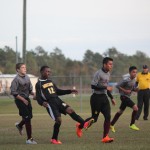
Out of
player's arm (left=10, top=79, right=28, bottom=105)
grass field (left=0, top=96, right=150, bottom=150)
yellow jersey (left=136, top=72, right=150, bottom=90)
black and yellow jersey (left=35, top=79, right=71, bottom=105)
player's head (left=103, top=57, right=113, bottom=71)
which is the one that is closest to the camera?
grass field (left=0, top=96, right=150, bottom=150)

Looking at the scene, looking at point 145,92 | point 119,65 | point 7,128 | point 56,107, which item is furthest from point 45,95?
point 119,65

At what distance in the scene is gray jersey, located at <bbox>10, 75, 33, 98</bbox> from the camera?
13.6 metres

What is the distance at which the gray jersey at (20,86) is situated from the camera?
13625 millimetres

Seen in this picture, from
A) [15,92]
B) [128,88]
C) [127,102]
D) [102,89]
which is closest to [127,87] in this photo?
[128,88]

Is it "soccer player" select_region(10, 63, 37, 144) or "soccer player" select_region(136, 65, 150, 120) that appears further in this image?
"soccer player" select_region(136, 65, 150, 120)

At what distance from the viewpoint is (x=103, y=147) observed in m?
12.0

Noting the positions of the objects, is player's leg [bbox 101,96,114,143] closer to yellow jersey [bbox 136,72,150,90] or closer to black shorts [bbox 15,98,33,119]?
black shorts [bbox 15,98,33,119]

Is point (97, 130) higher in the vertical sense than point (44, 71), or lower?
lower

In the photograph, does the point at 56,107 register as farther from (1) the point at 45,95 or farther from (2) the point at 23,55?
(2) the point at 23,55

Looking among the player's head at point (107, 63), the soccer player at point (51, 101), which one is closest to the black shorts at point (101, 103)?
the soccer player at point (51, 101)

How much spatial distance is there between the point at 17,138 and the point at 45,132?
1642mm

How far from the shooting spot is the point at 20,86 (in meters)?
13.7

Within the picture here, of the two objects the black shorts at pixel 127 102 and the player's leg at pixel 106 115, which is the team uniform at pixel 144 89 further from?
the player's leg at pixel 106 115

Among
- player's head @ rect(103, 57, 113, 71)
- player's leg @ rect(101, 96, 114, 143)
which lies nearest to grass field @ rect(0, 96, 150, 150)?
player's leg @ rect(101, 96, 114, 143)
